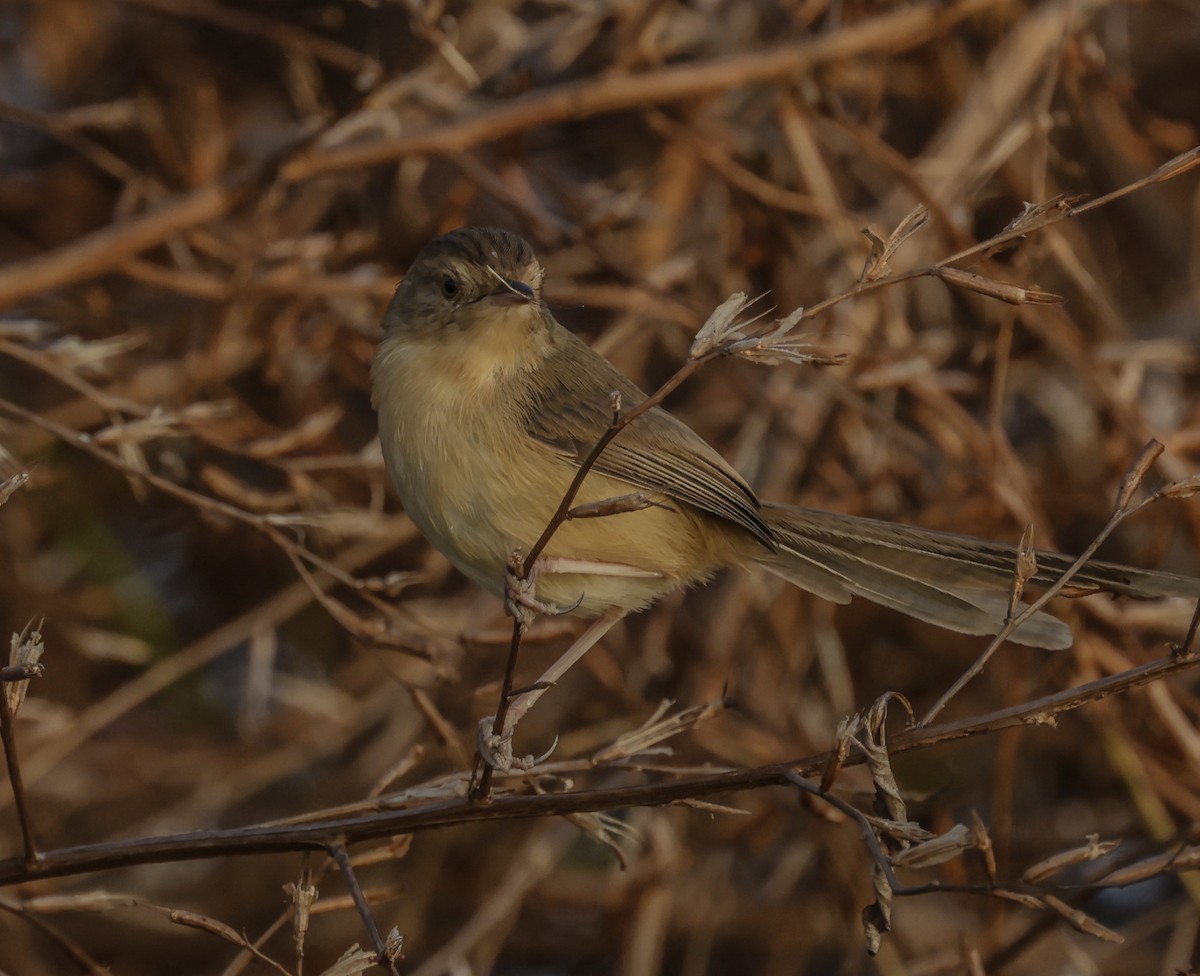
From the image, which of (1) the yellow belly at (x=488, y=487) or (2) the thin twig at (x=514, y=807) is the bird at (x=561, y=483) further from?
(2) the thin twig at (x=514, y=807)

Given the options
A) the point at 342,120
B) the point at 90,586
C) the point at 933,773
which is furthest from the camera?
the point at 90,586

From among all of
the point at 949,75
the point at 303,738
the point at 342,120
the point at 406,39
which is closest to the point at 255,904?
the point at 303,738

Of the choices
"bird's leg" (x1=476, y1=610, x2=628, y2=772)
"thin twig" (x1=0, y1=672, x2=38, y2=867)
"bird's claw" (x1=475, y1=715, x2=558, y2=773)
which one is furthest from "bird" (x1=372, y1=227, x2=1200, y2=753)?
"thin twig" (x1=0, y1=672, x2=38, y2=867)

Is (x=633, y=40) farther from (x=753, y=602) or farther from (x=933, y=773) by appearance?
(x=933, y=773)

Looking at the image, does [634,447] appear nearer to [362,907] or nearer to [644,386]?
[362,907]

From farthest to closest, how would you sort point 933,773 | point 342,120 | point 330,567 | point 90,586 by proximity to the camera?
point 90,586 → point 933,773 → point 342,120 → point 330,567

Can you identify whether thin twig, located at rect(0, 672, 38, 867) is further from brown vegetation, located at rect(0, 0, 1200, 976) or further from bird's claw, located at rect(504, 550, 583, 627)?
brown vegetation, located at rect(0, 0, 1200, 976)

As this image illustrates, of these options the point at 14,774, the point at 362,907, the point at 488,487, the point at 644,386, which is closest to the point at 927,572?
the point at 488,487
